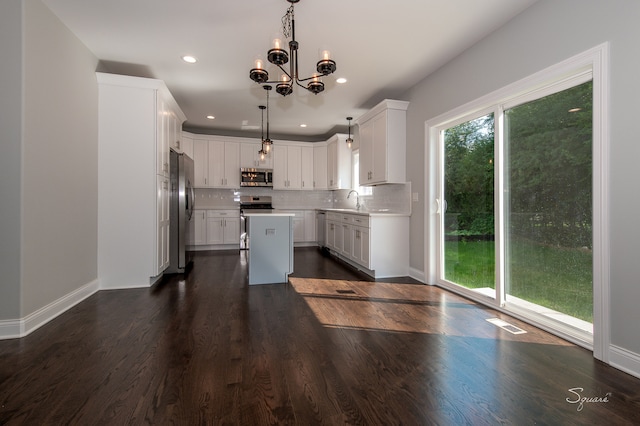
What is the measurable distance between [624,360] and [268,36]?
386 centimetres

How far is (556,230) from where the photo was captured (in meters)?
2.44

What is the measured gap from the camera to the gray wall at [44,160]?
2.29m

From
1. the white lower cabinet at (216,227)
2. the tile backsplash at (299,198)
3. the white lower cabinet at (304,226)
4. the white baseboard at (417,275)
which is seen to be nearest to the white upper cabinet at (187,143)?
the tile backsplash at (299,198)

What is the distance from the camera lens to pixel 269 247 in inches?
154

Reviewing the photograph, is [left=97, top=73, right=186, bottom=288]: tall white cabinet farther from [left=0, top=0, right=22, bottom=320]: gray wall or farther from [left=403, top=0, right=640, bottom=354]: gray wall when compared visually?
[left=403, top=0, right=640, bottom=354]: gray wall

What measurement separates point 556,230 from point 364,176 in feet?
9.74

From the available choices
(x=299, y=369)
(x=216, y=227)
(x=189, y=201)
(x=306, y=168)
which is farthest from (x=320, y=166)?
(x=299, y=369)

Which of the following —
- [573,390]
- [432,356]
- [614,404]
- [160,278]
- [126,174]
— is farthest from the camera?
[160,278]

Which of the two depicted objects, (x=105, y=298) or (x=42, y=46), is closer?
(x=42, y=46)

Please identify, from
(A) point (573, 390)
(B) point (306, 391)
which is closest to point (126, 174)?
(B) point (306, 391)

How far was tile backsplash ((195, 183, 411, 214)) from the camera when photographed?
5361 mm

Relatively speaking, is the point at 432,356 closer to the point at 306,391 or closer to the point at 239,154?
the point at 306,391

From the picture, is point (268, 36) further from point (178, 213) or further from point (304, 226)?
point (304, 226)

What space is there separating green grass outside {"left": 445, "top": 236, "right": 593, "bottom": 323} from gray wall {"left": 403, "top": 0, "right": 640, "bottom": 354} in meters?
0.33
